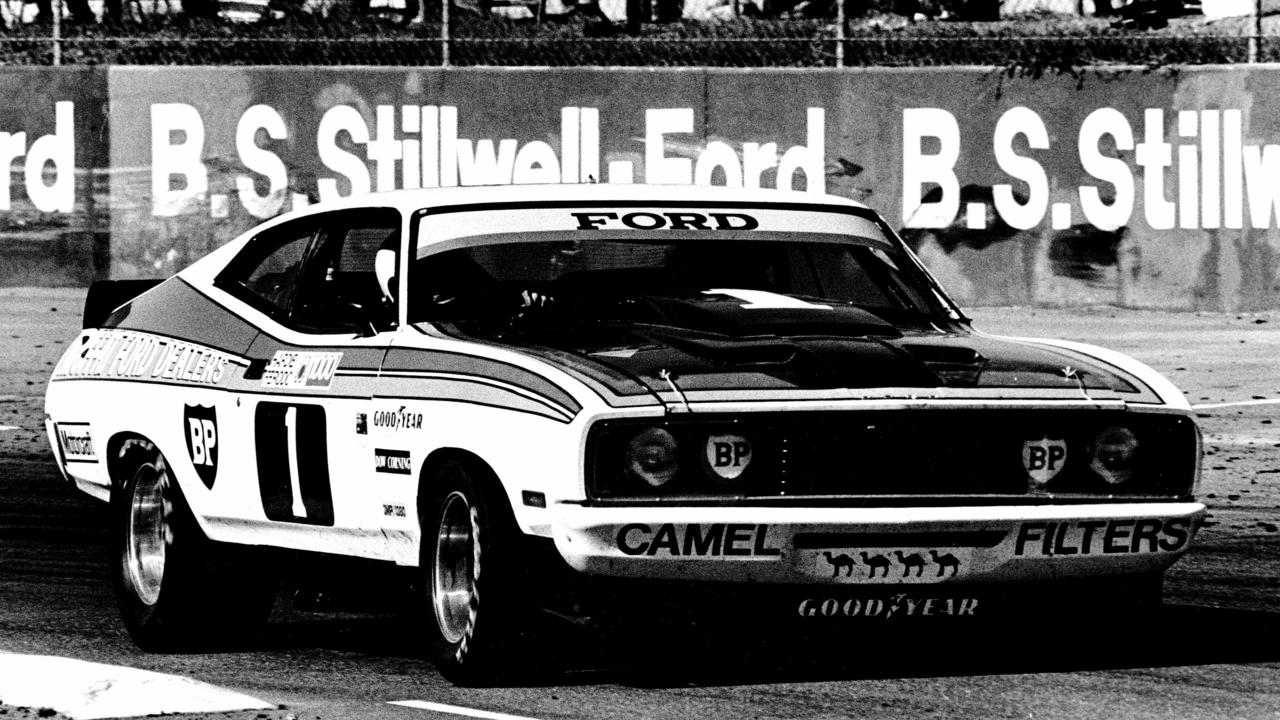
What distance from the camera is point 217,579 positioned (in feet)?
24.9

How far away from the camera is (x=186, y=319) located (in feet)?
25.8

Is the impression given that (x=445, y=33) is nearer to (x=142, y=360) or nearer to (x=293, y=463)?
(x=142, y=360)

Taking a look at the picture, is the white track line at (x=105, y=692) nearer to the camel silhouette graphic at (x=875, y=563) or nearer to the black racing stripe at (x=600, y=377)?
the black racing stripe at (x=600, y=377)

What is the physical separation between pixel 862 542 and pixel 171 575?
2.36 metres

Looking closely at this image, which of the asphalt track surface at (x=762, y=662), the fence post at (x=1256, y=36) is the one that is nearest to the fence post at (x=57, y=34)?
the fence post at (x=1256, y=36)

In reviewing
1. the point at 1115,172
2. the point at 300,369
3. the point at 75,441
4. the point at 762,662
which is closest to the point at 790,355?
the point at 762,662

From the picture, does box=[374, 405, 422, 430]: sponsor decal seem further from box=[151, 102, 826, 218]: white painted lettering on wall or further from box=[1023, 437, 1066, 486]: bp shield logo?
box=[151, 102, 826, 218]: white painted lettering on wall

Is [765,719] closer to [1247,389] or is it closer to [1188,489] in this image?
[1188,489]

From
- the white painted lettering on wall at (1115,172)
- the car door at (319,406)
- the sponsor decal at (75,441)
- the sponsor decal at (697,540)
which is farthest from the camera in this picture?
the white painted lettering on wall at (1115,172)

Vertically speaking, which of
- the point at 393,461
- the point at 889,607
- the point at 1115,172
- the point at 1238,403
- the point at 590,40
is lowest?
the point at 1238,403

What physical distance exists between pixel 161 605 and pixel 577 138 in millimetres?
10317

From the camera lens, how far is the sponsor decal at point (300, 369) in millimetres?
7098

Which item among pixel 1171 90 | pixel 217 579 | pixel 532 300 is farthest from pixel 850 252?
pixel 1171 90

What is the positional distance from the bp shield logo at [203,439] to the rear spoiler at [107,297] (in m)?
1.00
